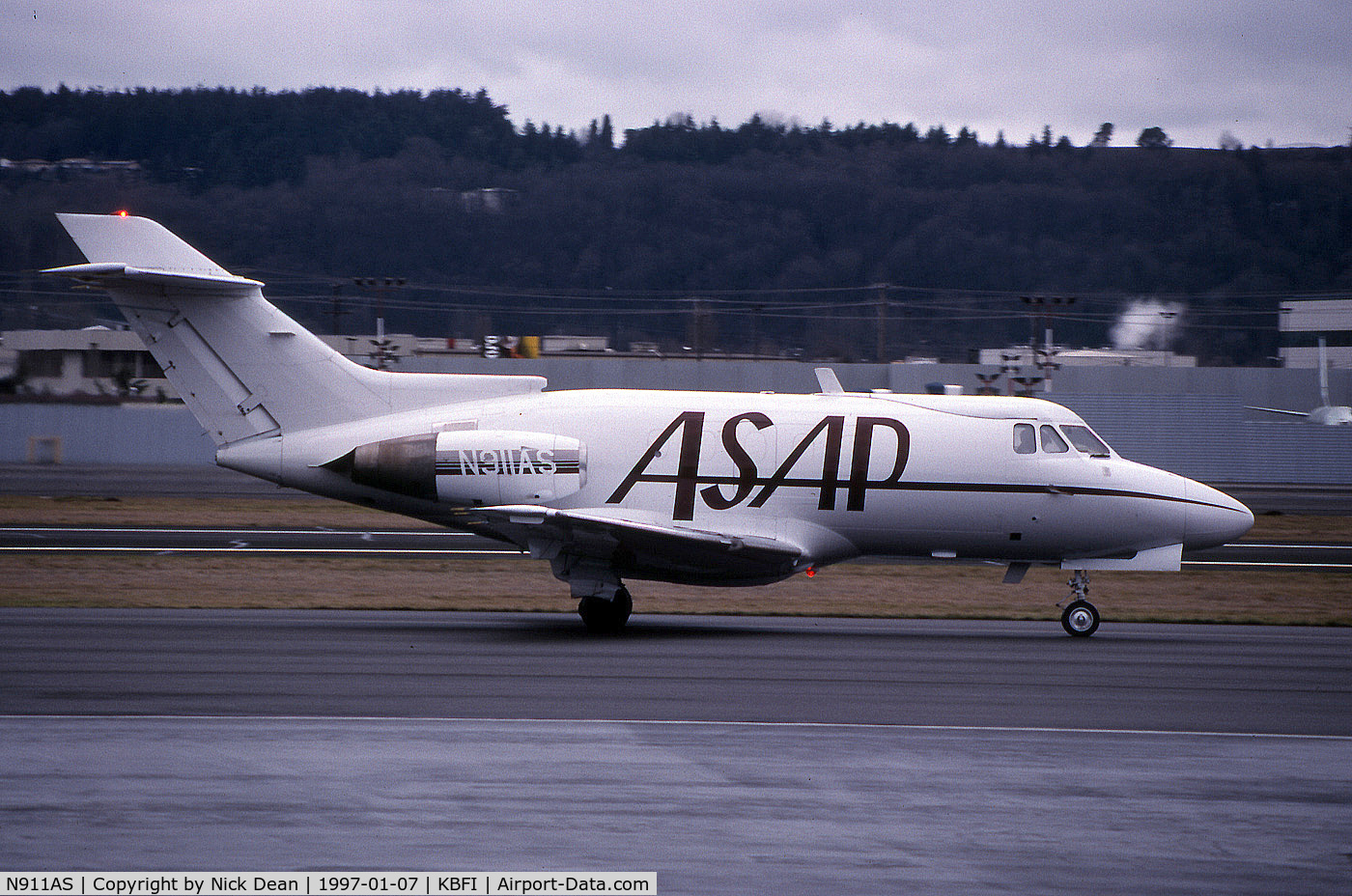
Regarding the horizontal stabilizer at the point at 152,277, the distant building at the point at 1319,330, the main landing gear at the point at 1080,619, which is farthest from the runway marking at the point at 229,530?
the distant building at the point at 1319,330

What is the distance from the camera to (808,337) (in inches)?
4008

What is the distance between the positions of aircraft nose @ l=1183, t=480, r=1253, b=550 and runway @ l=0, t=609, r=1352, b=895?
2303 millimetres

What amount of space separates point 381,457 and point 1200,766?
11.1 m

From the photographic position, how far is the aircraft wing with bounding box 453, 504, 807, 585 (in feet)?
52.4

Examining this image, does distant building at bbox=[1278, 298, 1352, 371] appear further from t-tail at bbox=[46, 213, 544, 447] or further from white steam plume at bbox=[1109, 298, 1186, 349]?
t-tail at bbox=[46, 213, 544, 447]

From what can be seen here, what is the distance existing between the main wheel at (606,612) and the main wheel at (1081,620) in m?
6.02

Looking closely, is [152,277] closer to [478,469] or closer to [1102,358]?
[478,469]

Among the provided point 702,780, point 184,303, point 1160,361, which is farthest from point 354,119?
point 702,780

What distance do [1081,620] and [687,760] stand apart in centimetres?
922

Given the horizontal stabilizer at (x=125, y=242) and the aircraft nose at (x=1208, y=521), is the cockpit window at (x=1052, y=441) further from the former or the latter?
the horizontal stabilizer at (x=125, y=242)

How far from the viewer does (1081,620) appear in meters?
17.4

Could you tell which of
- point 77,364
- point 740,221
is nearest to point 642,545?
point 77,364

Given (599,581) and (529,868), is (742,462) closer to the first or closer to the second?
(599,581)

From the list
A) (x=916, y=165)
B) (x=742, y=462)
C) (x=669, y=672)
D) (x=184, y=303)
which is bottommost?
(x=669, y=672)
